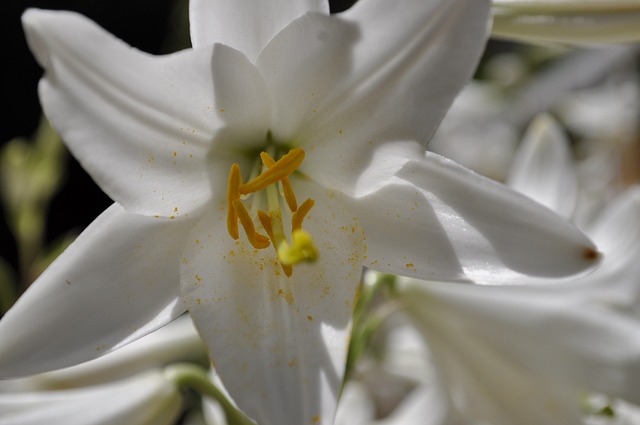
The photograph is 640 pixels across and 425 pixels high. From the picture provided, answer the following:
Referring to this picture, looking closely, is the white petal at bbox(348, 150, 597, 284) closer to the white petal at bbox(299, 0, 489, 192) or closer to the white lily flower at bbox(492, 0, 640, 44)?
the white petal at bbox(299, 0, 489, 192)

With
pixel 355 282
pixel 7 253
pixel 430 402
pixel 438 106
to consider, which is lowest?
pixel 7 253

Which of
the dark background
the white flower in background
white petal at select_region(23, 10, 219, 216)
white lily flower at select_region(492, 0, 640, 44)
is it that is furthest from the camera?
the dark background

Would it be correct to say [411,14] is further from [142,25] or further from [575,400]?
[142,25]

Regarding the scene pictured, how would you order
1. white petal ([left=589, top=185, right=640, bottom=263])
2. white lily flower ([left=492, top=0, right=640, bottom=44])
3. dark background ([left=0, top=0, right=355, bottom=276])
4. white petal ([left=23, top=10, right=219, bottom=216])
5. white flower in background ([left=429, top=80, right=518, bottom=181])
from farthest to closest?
dark background ([left=0, top=0, right=355, bottom=276]) < white flower in background ([left=429, top=80, right=518, bottom=181]) < white petal ([left=589, top=185, right=640, bottom=263]) < white lily flower ([left=492, top=0, right=640, bottom=44]) < white petal ([left=23, top=10, right=219, bottom=216])

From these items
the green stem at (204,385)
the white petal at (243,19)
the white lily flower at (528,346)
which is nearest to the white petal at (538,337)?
the white lily flower at (528,346)

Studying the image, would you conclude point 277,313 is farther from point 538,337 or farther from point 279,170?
point 538,337

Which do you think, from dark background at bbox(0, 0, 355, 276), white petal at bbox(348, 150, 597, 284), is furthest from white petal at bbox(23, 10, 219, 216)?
dark background at bbox(0, 0, 355, 276)

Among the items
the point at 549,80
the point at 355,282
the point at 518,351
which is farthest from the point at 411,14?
the point at 549,80
